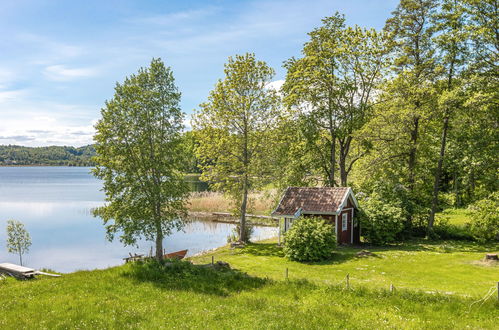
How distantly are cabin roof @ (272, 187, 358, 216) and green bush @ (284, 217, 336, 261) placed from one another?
8.75 feet

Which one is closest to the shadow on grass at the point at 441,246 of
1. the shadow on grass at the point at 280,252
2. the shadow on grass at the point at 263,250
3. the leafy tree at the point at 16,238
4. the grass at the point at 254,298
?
the shadow on grass at the point at 280,252

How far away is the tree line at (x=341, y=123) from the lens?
20.6 meters

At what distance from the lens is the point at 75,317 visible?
40.3 feet

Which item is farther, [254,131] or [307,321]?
[254,131]

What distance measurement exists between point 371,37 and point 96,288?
2835 cm

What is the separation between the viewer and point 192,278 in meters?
17.2

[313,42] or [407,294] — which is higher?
[313,42]

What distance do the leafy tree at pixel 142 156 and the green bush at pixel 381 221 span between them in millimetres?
14608

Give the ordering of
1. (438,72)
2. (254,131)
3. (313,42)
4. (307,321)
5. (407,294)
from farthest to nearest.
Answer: (313,42)
(254,131)
(438,72)
(407,294)
(307,321)

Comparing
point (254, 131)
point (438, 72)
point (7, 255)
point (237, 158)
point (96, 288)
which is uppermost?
point (438, 72)

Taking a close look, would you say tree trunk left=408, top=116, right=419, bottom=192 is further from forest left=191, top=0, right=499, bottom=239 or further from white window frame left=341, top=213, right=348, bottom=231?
white window frame left=341, top=213, right=348, bottom=231

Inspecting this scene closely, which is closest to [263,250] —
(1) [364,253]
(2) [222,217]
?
(1) [364,253]

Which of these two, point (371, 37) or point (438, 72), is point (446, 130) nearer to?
point (438, 72)

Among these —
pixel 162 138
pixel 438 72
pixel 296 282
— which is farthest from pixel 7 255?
pixel 438 72
